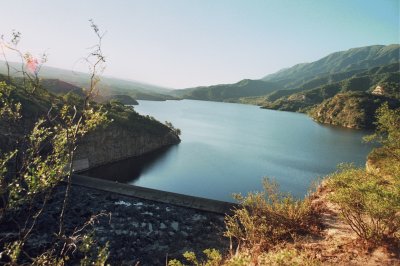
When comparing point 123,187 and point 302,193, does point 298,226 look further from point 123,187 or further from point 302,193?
point 302,193

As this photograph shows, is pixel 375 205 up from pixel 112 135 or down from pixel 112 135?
up

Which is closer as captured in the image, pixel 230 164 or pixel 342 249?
pixel 342 249

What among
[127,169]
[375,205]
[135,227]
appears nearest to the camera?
[375,205]

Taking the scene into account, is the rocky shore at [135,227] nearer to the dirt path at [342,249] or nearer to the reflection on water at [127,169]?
the dirt path at [342,249]

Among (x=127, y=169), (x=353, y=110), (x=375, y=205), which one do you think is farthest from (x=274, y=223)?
(x=353, y=110)

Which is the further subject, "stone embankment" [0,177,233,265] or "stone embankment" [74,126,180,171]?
"stone embankment" [74,126,180,171]

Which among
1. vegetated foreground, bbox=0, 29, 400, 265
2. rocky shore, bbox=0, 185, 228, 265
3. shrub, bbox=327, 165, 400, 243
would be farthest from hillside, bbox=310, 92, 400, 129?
shrub, bbox=327, 165, 400, 243

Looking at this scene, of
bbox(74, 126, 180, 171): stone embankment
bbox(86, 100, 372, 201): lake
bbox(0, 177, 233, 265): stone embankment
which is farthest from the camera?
bbox(74, 126, 180, 171): stone embankment

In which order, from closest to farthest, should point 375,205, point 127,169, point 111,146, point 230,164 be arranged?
1. point 375,205
2. point 127,169
3. point 111,146
4. point 230,164

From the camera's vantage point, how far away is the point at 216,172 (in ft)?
187

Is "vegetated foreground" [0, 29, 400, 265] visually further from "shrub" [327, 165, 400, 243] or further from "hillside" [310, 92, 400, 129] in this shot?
"hillside" [310, 92, 400, 129]

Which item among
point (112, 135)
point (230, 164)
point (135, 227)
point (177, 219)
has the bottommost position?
point (230, 164)

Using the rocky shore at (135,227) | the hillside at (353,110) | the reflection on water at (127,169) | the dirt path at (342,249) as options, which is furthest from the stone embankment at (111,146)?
the hillside at (353,110)

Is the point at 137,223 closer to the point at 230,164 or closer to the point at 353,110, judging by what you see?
A: the point at 230,164
